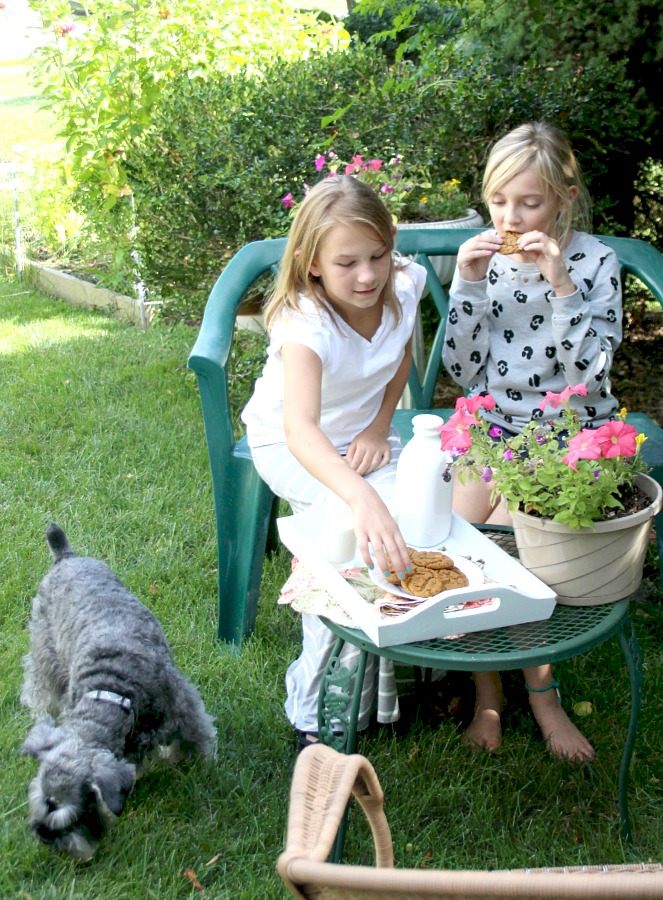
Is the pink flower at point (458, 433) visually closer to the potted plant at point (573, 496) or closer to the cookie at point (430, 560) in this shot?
the potted plant at point (573, 496)

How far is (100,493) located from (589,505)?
2580 millimetres

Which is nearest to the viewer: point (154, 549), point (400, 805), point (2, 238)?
point (400, 805)

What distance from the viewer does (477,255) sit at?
8.54 ft

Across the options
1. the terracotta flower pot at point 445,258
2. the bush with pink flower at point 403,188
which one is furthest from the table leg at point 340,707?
the bush with pink flower at point 403,188

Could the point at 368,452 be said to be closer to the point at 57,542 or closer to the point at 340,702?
the point at 340,702

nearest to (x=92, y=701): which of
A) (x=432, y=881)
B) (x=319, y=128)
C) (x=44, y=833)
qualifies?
(x=44, y=833)

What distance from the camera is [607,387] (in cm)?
279

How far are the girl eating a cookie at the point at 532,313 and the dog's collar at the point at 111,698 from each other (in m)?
0.92

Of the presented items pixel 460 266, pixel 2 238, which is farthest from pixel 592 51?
pixel 2 238

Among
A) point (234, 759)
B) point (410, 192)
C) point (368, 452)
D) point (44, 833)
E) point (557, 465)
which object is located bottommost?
point (234, 759)

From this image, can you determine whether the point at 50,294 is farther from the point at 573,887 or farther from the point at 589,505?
the point at 573,887

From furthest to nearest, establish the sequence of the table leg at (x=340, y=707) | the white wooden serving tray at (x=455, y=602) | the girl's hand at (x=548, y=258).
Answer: the girl's hand at (x=548, y=258) < the table leg at (x=340, y=707) < the white wooden serving tray at (x=455, y=602)

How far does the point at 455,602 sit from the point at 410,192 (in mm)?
2739

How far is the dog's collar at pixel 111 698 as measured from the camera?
217 cm
